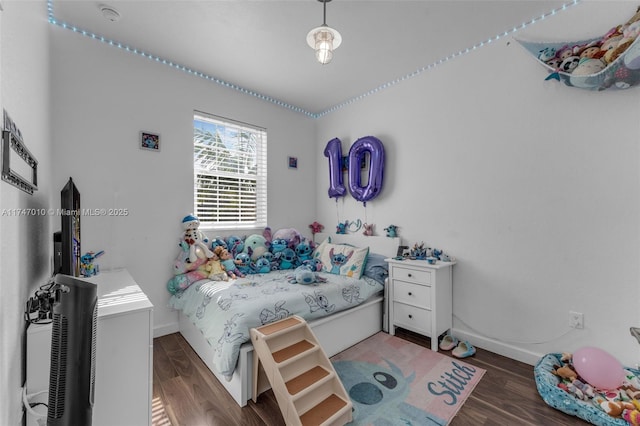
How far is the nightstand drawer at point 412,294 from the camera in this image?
2.26 m

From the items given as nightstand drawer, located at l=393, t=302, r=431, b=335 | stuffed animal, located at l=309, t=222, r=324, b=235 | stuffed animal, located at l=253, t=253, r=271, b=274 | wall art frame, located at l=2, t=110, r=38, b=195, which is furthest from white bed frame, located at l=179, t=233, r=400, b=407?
wall art frame, located at l=2, t=110, r=38, b=195

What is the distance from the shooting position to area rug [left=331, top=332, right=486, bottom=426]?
150 cm

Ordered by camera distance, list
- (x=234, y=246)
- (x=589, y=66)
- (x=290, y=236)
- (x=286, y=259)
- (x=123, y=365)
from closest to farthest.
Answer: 1. (x=123, y=365)
2. (x=589, y=66)
3. (x=234, y=246)
4. (x=286, y=259)
5. (x=290, y=236)

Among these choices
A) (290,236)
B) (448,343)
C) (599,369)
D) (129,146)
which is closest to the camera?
(599,369)

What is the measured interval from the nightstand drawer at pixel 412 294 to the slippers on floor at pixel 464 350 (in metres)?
0.38

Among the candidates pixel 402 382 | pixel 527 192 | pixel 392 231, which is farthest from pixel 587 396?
pixel 392 231

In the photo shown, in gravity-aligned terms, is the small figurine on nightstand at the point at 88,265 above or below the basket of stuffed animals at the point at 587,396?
above

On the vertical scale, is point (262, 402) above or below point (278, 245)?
below

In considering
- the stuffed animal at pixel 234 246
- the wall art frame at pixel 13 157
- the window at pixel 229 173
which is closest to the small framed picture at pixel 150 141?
the window at pixel 229 173

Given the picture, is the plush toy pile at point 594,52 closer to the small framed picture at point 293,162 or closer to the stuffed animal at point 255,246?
the small framed picture at point 293,162

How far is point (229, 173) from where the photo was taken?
3.02 m

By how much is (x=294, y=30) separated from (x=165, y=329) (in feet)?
9.43

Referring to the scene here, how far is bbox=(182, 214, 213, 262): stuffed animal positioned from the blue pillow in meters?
1.55

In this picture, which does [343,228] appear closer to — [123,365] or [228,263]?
[228,263]
